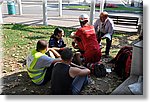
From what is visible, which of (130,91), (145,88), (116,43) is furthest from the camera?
(116,43)

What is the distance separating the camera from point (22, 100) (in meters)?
2.47

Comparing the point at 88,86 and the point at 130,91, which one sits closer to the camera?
the point at 130,91

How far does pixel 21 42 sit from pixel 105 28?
2.65 metres

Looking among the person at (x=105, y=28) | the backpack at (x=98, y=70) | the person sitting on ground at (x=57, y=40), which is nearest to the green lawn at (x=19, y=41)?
the person sitting on ground at (x=57, y=40)

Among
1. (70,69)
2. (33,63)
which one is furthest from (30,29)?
(70,69)

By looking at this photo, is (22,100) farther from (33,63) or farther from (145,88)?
(145,88)

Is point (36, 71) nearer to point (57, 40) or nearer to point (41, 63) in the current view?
point (41, 63)

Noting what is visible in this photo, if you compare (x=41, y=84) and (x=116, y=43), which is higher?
(x=116, y=43)

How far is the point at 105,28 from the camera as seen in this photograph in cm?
544

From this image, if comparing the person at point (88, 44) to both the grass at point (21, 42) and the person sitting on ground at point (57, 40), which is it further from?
the grass at point (21, 42)

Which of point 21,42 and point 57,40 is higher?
point 57,40

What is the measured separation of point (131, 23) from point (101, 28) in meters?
3.79

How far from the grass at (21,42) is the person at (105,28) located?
1.36 feet

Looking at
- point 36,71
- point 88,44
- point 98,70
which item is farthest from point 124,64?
point 36,71
